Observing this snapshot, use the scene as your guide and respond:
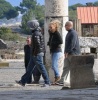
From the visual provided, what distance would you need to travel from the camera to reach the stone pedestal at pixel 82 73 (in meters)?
14.5

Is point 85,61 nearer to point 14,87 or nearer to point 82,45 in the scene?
point 14,87

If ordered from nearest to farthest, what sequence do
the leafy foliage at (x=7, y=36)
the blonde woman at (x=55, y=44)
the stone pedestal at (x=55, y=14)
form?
the blonde woman at (x=55, y=44) < the stone pedestal at (x=55, y=14) < the leafy foliage at (x=7, y=36)

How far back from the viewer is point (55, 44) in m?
16.4

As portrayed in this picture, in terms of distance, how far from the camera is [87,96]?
10750mm

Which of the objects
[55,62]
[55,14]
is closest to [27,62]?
[55,62]

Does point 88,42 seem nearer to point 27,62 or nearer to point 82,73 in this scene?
point 27,62

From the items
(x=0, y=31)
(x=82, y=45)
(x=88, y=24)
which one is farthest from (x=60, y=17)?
(x=0, y=31)

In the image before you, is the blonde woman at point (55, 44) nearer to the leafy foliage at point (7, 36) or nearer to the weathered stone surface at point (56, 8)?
the weathered stone surface at point (56, 8)

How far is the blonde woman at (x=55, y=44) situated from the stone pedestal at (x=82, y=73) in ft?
5.45

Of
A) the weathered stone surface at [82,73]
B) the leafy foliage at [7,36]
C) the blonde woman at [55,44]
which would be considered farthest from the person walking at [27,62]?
the leafy foliage at [7,36]

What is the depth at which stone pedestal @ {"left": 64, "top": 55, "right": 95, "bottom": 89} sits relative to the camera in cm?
1448

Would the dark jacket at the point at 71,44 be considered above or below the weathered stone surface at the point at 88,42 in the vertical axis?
above

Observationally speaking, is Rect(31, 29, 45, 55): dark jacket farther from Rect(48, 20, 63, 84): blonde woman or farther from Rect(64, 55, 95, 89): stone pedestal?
Rect(64, 55, 95, 89): stone pedestal

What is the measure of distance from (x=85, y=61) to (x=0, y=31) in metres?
68.1
